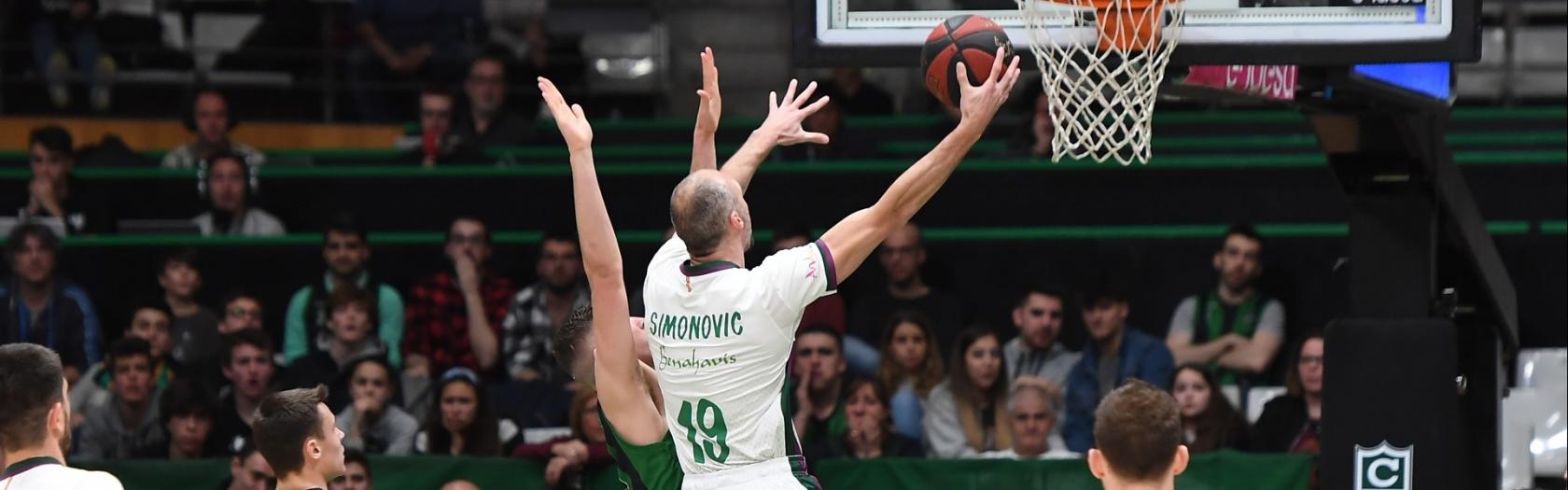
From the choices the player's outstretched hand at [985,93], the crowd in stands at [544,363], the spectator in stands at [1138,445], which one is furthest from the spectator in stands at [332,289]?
the spectator in stands at [1138,445]

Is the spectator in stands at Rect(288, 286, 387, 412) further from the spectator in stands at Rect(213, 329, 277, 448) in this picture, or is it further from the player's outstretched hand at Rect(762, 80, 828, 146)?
the player's outstretched hand at Rect(762, 80, 828, 146)

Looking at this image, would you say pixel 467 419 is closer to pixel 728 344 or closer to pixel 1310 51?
pixel 728 344

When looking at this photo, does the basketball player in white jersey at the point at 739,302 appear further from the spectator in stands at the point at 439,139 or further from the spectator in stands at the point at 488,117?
the spectator in stands at the point at 488,117

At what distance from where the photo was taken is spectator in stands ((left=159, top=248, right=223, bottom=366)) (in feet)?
38.9

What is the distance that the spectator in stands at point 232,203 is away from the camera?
1295cm

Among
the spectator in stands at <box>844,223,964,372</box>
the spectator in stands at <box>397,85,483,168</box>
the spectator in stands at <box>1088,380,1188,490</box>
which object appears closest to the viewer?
the spectator in stands at <box>1088,380,1188,490</box>

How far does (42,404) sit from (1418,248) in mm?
4666

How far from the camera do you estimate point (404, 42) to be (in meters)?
16.5

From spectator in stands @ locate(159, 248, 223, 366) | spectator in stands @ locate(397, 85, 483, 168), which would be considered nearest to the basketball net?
spectator in stands @ locate(159, 248, 223, 366)

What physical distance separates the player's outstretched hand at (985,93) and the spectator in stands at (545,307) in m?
6.05

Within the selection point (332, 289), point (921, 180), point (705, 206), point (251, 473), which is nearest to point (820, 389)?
point (251, 473)

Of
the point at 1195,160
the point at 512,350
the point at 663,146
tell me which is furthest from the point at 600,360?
the point at 663,146

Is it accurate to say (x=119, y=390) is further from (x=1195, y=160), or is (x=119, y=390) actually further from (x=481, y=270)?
(x=1195, y=160)

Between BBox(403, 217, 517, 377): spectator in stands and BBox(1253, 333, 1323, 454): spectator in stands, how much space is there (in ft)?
14.2
